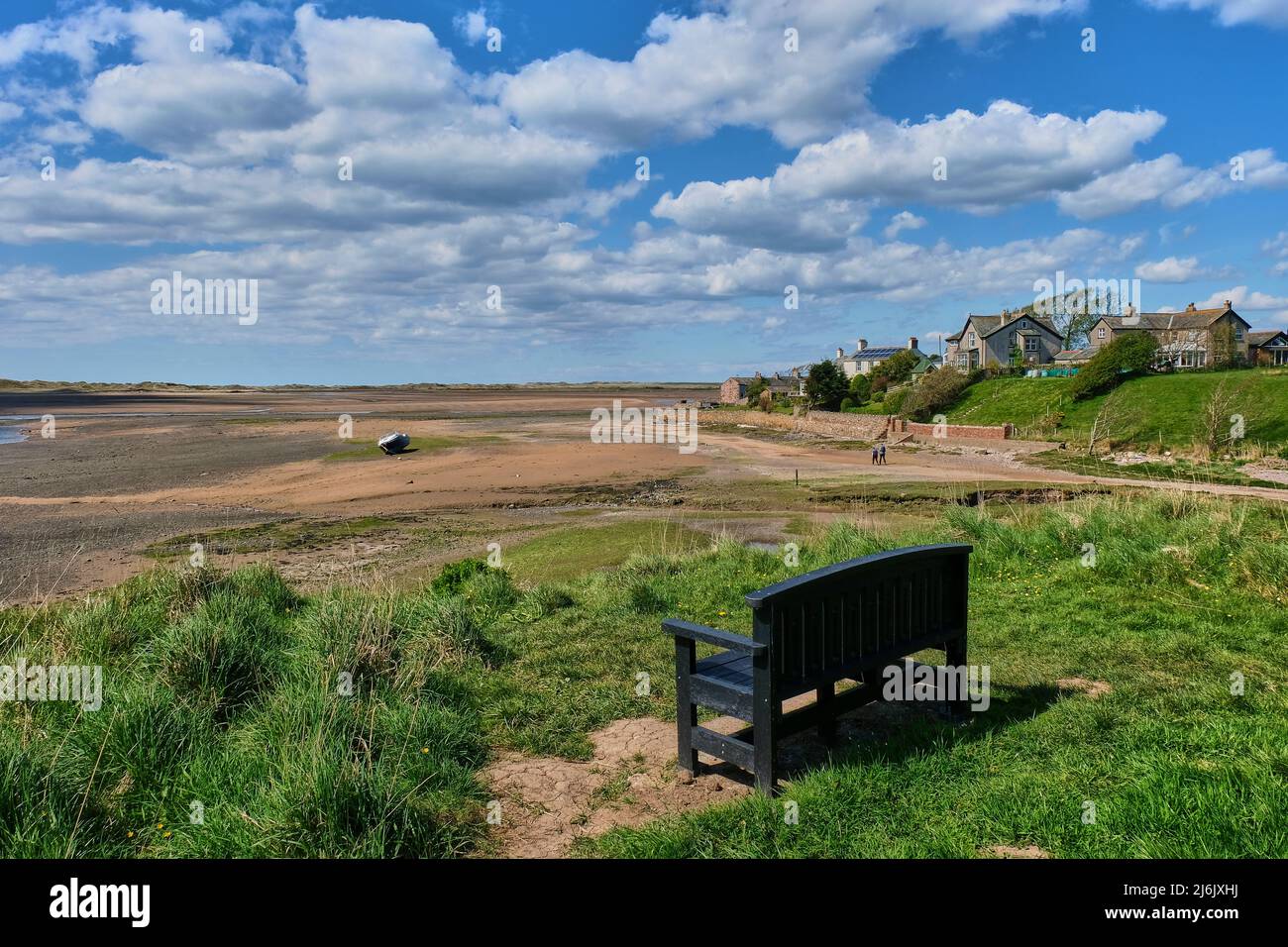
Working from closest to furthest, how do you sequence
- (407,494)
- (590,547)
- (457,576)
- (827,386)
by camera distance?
1. (457,576)
2. (590,547)
3. (407,494)
4. (827,386)

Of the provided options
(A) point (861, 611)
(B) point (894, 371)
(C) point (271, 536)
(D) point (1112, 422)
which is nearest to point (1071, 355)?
(B) point (894, 371)

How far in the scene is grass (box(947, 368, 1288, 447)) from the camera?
3841 cm

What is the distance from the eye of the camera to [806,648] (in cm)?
507

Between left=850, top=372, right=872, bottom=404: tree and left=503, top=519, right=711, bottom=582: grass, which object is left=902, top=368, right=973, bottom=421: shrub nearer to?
left=850, top=372, right=872, bottom=404: tree

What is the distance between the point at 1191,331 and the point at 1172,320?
11.5 feet

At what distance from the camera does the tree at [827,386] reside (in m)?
67.2

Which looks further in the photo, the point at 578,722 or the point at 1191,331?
the point at 1191,331

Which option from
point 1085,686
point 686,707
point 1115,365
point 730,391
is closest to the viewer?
point 686,707

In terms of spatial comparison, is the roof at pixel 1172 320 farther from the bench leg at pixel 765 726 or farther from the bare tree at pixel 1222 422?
the bench leg at pixel 765 726

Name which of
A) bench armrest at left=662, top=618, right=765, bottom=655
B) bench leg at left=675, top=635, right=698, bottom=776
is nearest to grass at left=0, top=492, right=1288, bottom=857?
bench leg at left=675, top=635, right=698, bottom=776

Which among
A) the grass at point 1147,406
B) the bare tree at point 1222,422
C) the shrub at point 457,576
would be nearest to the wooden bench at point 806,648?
→ the shrub at point 457,576

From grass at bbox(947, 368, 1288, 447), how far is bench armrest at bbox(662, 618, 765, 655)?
38989 millimetres

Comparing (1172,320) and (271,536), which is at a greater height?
(1172,320)

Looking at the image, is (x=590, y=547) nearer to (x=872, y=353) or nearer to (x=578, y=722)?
(x=578, y=722)
